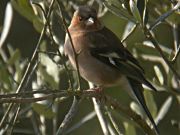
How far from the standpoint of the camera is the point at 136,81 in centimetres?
480

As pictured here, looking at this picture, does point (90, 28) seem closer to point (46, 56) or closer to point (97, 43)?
point (97, 43)

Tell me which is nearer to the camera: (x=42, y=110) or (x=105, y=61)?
(x=42, y=110)

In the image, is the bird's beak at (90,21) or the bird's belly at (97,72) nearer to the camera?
the bird's belly at (97,72)

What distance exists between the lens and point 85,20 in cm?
541

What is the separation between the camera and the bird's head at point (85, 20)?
17.0ft

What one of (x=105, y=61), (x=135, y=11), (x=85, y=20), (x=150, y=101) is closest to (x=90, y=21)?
(x=85, y=20)

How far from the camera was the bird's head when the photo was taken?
5.18 m

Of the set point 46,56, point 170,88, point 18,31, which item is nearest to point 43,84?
point 46,56

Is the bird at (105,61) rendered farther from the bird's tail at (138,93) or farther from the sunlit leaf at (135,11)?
the sunlit leaf at (135,11)

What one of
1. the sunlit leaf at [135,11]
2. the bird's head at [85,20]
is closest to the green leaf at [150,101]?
the bird's head at [85,20]

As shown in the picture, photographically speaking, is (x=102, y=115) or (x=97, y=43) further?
(x=97, y=43)

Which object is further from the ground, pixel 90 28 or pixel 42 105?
pixel 90 28

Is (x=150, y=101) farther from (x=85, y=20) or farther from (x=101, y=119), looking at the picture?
(x=85, y=20)

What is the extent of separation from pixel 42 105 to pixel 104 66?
34.5 inches
